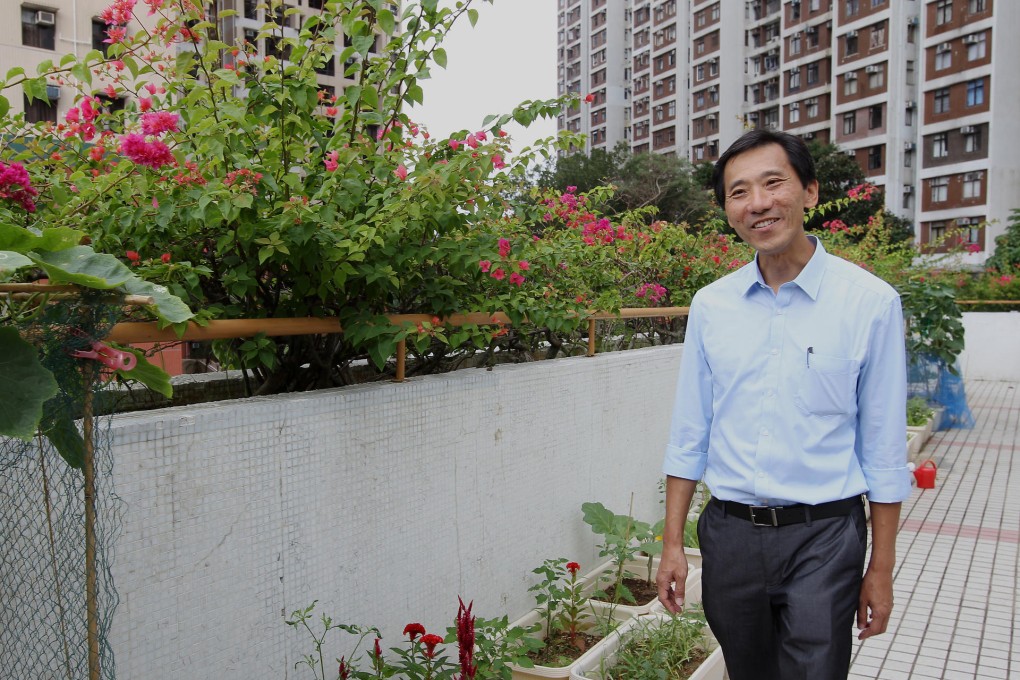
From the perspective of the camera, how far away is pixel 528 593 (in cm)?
404

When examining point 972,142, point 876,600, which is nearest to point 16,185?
point 876,600

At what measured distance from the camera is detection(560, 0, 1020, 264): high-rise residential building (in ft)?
126

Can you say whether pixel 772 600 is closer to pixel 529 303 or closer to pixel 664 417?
pixel 529 303

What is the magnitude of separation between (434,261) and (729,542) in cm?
141

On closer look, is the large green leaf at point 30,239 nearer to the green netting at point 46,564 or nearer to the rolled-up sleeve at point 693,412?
the green netting at point 46,564

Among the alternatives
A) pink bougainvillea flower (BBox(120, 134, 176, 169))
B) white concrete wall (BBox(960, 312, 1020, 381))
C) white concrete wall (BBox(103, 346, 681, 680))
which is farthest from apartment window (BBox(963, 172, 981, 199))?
pink bougainvillea flower (BBox(120, 134, 176, 169))

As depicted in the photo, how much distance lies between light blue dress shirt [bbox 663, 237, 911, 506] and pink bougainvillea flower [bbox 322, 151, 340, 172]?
1.24 meters

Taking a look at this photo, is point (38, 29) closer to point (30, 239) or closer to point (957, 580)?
point (957, 580)

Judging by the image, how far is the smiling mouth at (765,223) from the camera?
7.61 feet

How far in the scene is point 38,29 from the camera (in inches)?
965

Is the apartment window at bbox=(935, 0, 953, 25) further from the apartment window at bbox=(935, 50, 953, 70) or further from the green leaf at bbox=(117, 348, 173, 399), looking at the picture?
the green leaf at bbox=(117, 348, 173, 399)

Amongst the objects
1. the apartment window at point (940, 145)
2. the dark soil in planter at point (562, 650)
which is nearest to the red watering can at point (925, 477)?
the dark soil in planter at point (562, 650)

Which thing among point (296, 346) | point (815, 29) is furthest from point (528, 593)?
point (815, 29)

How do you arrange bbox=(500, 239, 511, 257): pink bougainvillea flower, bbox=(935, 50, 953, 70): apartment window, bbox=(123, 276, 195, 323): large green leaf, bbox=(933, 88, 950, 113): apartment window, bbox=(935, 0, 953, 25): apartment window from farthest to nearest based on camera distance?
1. bbox=(933, 88, 950, 113): apartment window
2. bbox=(935, 50, 953, 70): apartment window
3. bbox=(935, 0, 953, 25): apartment window
4. bbox=(500, 239, 511, 257): pink bougainvillea flower
5. bbox=(123, 276, 195, 323): large green leaf
